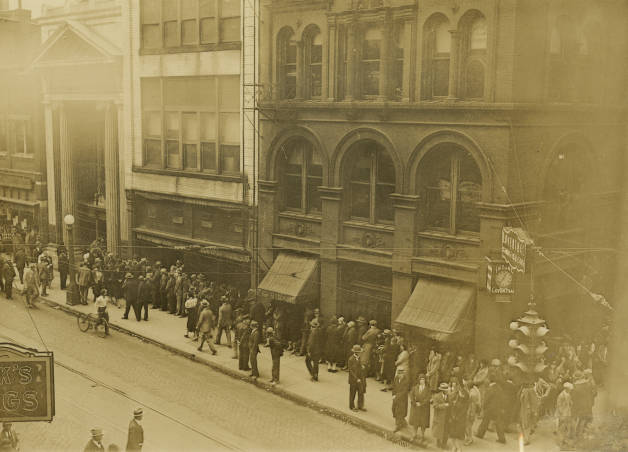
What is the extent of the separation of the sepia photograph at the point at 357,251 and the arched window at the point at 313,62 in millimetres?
82

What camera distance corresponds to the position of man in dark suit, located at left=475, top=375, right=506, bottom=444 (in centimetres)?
1748

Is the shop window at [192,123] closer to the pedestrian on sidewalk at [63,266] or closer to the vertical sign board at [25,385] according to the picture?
the pedestrian on sidewalk at [63,266]

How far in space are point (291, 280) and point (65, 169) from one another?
53.9ft

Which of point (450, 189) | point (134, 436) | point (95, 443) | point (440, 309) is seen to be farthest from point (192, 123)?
point (95, 443)

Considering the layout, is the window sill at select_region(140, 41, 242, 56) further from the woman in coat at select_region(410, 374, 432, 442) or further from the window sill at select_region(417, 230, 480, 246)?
the woman in coat at select_region(410, 374, 432, 442)

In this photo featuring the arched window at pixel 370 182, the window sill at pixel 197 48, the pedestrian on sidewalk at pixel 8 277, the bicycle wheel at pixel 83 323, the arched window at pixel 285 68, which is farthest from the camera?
the pedestrian on sidewalk at pixel 8 277

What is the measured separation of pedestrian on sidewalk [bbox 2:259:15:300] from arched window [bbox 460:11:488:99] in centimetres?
1904

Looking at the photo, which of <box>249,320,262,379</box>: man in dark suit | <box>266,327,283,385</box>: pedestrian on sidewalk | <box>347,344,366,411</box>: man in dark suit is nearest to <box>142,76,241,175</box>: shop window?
<box>249,320,262,379</box>: man in dark suit

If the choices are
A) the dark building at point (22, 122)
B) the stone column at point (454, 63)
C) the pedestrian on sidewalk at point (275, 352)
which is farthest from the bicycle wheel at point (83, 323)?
the stone column at point (454, 63)

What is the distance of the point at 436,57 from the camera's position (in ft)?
72.8

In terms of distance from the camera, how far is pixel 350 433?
60.7 ft

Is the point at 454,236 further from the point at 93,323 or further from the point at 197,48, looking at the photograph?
the point at 197,48

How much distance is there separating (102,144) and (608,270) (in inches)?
933

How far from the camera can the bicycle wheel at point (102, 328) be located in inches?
1024
